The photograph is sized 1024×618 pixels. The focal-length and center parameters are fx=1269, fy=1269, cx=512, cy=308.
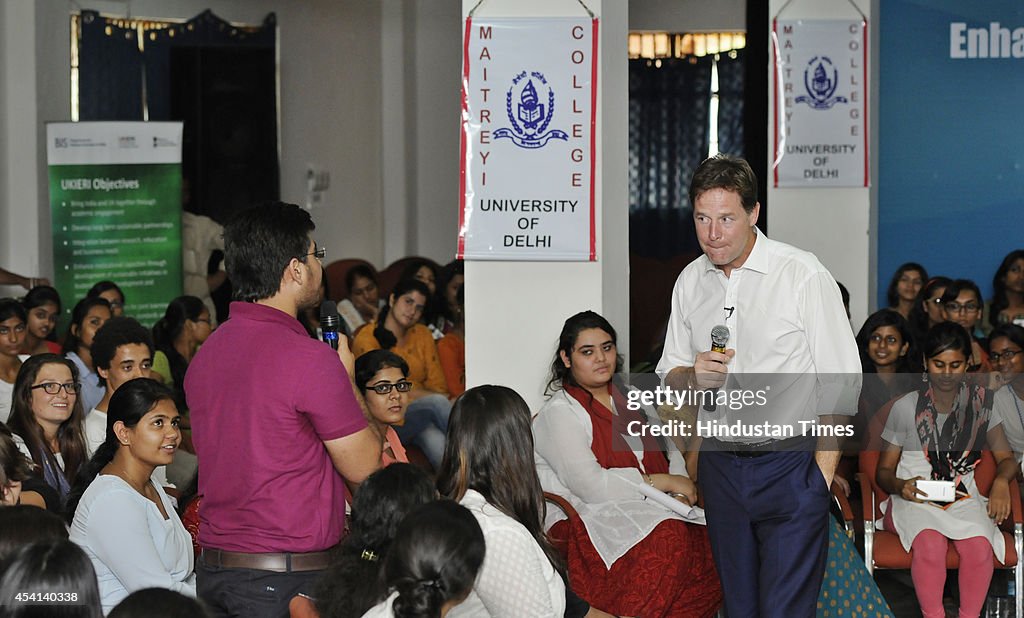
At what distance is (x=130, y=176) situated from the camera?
7594 millimetres

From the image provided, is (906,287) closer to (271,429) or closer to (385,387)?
(385,387)

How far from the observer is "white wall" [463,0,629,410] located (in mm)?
4695

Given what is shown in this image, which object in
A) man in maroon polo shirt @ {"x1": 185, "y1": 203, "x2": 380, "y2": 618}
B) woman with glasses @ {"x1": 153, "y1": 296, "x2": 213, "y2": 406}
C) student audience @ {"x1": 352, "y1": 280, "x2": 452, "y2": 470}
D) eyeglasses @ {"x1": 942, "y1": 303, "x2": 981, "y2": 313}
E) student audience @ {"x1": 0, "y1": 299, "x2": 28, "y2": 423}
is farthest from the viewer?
eyeglasses @ {"x1": 942, "y1": 303, "x2": 981, "y2": 313}

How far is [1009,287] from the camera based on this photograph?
757cm

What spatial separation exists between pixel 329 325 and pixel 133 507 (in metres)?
0.68

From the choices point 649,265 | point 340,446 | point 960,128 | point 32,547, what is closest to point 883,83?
point 960,128

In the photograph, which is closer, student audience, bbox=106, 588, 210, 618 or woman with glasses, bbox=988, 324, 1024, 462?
student audience, bbox=106, 588, 210, 618

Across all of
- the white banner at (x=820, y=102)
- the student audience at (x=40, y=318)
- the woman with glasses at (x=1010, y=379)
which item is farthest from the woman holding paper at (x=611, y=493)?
the white banner at (x=820, y=102)

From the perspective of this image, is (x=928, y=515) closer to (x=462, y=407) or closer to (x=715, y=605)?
(x=715, y=605)

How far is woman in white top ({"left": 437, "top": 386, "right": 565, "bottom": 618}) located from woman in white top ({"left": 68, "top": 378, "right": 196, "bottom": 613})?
0.73 m

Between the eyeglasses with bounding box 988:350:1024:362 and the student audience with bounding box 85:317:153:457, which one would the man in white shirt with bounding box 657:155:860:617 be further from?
the eyeglasses with bounding box 988:350:1024:362

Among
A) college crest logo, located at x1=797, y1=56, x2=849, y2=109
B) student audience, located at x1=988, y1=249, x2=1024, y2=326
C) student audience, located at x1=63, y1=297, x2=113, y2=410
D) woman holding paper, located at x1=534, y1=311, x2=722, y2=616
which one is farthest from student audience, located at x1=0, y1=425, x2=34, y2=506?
student audience, located at x1=988, y1=249, x2=1024, y2=326

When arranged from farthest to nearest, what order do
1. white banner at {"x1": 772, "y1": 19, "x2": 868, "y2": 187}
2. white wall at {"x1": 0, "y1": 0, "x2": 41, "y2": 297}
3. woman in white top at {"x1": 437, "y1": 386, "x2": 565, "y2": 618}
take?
white wall at {"x1": 0, "y1": 0, "x2": 41, "y2": 297}
white banner at {"x1": 772, "y1": 19, "x2": 868, "y2": 187}
woman in white top at {"x1": 437, "y1": 386, "x2": 565, "y2": 618}

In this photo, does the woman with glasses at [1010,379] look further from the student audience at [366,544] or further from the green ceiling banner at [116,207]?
the green ceiling banner at [116,207]
